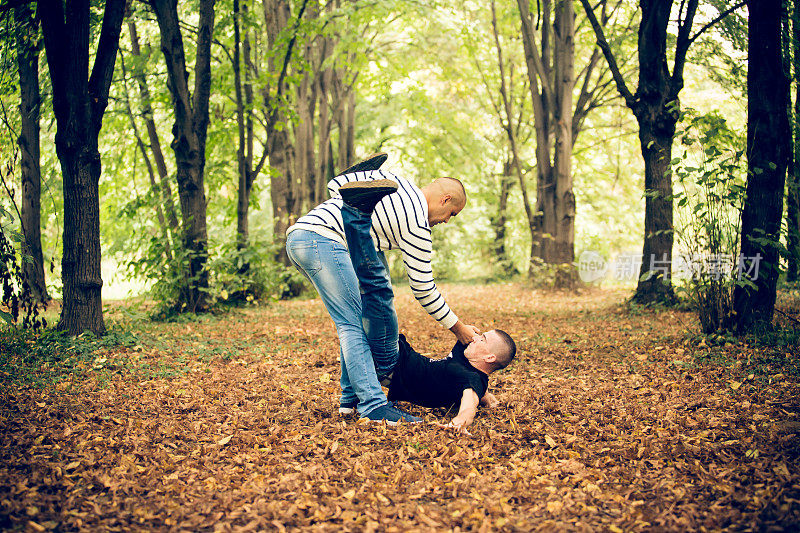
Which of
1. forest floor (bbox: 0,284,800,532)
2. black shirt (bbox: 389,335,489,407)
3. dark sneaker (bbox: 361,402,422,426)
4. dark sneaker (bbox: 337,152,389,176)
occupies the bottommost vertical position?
forest floor (bbox: 0,284,800,532)

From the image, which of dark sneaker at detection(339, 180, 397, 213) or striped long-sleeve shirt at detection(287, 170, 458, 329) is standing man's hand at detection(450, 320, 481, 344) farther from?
dark sneaker at detection(339, 180, 397, 213)

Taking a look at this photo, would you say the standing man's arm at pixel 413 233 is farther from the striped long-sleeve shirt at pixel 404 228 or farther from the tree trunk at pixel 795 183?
the tree trunk at pixel 795 183

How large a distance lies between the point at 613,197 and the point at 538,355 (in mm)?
15415

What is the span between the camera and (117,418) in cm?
376

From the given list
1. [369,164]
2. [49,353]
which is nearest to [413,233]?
[369,164]

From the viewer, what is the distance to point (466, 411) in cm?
358

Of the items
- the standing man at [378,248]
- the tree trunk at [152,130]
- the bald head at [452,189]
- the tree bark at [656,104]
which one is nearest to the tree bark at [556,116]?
the tree bark at [656,104]

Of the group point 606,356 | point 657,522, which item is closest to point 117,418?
point 657,522

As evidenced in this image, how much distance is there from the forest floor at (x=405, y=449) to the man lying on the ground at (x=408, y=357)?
0.18 m

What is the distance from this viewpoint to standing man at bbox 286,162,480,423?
10.7ft

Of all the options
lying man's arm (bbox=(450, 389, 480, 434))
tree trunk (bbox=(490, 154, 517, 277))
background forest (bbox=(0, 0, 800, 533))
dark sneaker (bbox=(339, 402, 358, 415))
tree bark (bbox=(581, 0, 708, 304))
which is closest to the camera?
background forest (bbox=(0, 0, 800, 533))

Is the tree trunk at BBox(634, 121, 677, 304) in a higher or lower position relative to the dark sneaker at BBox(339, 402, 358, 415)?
higher

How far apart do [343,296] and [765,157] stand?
4.61 metres

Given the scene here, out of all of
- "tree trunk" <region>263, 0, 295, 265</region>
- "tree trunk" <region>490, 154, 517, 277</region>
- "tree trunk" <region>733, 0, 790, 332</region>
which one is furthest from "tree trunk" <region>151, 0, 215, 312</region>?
"tree trunk" <region>490, 154, 517, 277</region>
